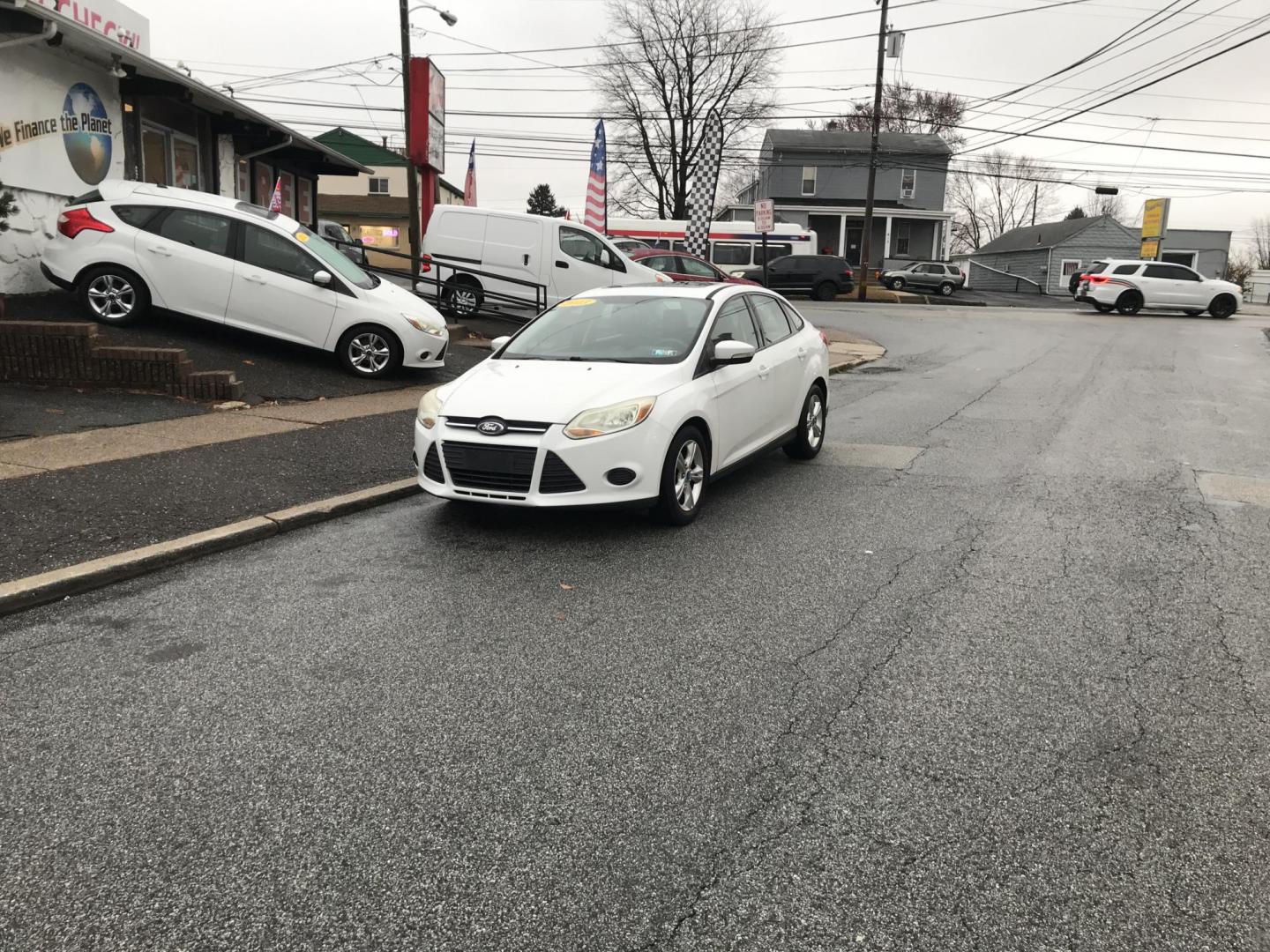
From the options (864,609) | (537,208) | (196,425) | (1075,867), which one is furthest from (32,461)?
(537,208)

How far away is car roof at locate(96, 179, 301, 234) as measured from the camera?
1134 centimetres

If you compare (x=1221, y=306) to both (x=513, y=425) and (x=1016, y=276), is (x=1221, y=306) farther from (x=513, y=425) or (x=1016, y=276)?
(x=513, y=425)

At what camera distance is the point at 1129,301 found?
30.9 m

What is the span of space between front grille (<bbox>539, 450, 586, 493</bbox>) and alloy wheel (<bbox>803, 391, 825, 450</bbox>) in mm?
3259

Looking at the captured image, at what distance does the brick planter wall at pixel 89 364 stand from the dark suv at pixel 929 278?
36.2 metres

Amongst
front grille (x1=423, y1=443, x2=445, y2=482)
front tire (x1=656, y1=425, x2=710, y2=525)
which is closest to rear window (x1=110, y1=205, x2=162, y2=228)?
front grille (x1=423, y1=443, x2=445, y2=482)

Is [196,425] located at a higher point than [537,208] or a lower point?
lower

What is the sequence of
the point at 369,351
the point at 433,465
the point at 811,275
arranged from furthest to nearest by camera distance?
the point at 811,275 → the point at 369,351 → the point at 433,465

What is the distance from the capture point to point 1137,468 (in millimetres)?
8719

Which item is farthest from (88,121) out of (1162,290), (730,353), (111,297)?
(1162,290)

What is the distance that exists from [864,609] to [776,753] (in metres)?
1.69

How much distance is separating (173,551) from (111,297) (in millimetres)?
7039

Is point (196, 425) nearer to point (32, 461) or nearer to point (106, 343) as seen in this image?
point (32, 461)

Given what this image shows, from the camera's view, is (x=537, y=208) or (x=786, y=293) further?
(x=537, y=208)
